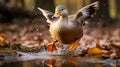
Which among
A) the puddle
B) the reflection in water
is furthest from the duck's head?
the reflection in water

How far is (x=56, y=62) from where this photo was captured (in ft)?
21.8

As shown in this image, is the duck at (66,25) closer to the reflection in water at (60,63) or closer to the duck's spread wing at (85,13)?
the duck's spread wing at (85,13)

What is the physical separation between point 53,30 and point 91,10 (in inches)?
36.1

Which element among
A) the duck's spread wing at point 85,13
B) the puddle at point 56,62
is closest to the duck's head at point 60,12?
the duck's spread wing at point 85,13

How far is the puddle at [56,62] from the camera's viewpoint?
20.7 ft

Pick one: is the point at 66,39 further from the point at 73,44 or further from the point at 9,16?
the point at 9,16

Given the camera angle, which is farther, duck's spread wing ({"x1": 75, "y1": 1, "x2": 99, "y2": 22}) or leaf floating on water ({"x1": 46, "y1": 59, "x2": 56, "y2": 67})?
duck's spread wing ({"x1": 75, "y1": 1, "x2": 99, "y2": 22})

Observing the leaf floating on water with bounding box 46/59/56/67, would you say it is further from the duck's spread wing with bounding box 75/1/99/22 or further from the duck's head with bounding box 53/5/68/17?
the duck's spread wing with bounding box 75/1/99/22

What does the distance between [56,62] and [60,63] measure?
13 centimetres

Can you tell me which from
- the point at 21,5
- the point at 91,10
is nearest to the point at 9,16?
the point at 21,5

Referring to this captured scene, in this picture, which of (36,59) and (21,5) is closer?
(36,59)

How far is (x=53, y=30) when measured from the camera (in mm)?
7762

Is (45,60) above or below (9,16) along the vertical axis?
below

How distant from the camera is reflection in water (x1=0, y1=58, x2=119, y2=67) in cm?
629
